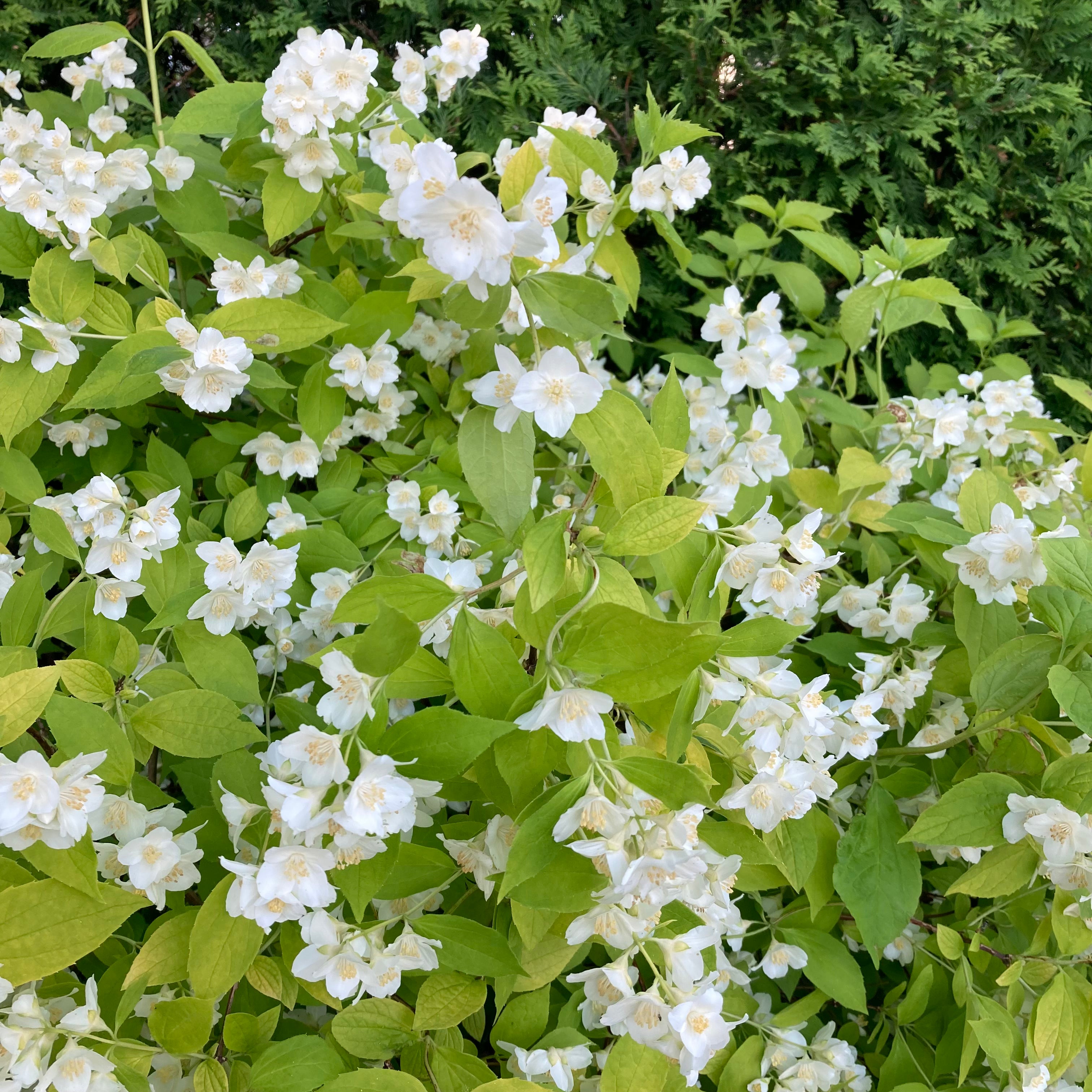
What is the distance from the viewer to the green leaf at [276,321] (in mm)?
1364

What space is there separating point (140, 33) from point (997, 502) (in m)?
2.54

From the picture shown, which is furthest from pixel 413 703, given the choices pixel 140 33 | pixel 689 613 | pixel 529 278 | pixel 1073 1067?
pixel 140 33

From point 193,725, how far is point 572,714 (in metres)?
0.57

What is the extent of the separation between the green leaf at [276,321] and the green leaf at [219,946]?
31.9 inches

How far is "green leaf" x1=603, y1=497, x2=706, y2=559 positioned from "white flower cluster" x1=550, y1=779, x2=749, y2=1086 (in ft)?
0.87

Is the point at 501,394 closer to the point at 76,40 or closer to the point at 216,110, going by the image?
the point at 216,110

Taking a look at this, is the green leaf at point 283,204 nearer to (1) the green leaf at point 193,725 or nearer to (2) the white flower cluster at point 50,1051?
(1) the green leaf at point 193,725

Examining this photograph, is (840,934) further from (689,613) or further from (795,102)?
(795,102)

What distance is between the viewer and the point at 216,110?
5.07 feet

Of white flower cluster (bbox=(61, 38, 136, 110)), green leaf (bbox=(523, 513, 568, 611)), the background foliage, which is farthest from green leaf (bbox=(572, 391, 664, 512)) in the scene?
the background foliage

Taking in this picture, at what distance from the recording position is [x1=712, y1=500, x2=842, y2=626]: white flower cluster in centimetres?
120

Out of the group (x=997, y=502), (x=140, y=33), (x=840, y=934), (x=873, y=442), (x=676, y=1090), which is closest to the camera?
(x=676, y=1090)

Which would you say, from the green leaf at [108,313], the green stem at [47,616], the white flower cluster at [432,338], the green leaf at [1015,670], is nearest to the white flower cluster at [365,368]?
the white flower cluster at [432,338]

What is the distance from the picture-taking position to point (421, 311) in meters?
1.82
